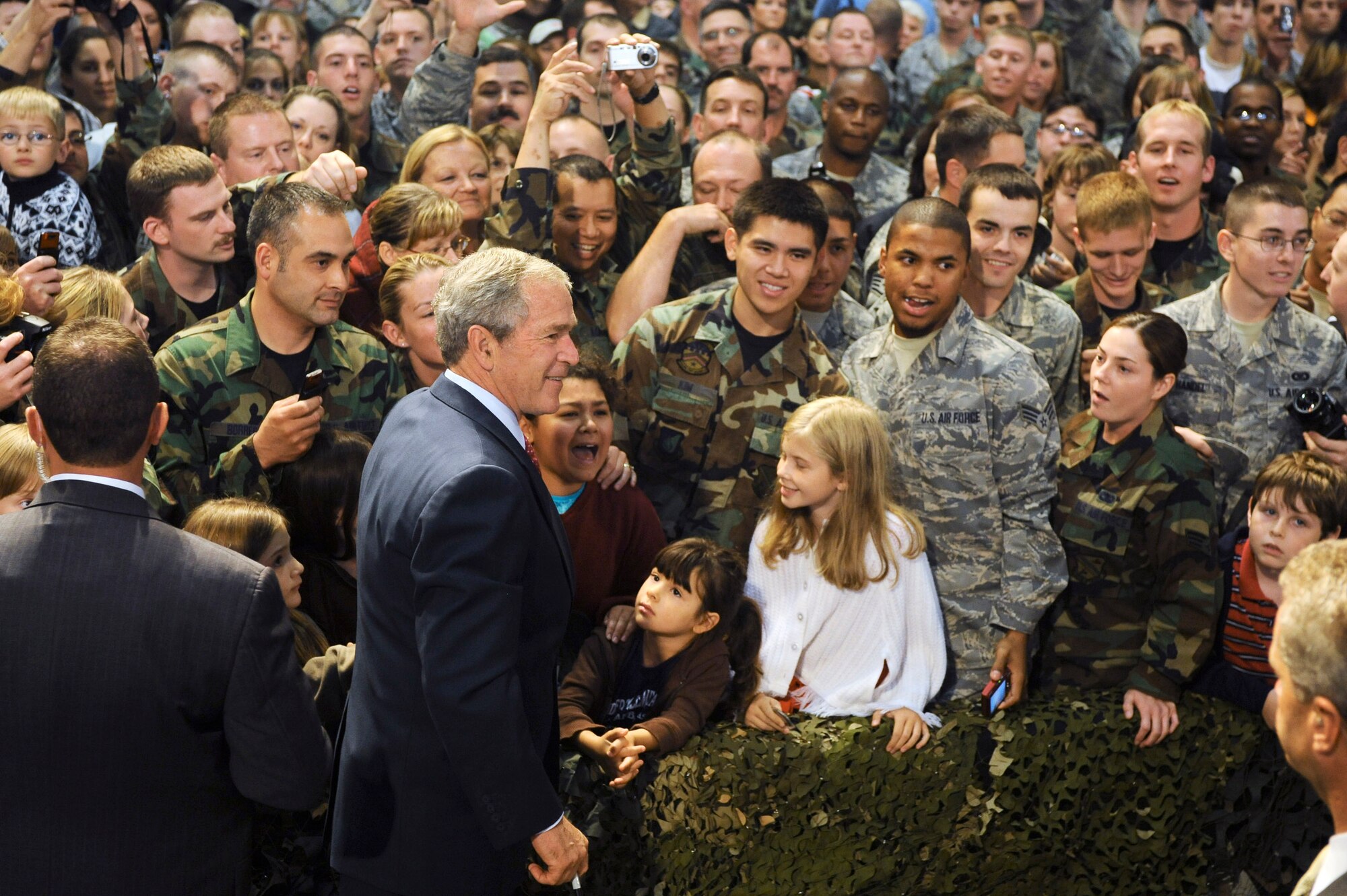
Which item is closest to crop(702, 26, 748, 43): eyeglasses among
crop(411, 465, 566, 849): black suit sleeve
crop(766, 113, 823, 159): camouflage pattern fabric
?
crop(766, 113, 823, 159): camouflage pattern fabric

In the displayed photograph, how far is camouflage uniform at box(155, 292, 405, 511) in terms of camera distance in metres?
3.98

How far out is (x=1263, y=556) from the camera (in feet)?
13.6

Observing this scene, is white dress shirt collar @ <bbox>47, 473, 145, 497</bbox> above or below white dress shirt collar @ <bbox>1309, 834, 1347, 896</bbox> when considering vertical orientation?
below

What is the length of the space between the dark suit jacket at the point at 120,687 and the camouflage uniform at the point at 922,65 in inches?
277

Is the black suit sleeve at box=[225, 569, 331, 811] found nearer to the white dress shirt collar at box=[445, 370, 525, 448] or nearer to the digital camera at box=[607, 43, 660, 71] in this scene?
the white dress shirt collar at box=[445, 370, 525, 448]

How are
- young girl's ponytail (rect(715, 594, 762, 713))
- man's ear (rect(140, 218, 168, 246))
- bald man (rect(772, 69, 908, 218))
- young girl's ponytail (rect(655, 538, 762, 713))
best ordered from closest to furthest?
1. young girl's ponytail (rect(655, 538, 762, 713))
2. young girl's ponytail (rect(715, 594, 762, 713))
3. man's ear (rect(140, 218, 168, 246))
4. bald man (rect(772, 69, 908, 218))

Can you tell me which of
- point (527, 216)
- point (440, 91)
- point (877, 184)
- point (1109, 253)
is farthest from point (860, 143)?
point (527, 216)

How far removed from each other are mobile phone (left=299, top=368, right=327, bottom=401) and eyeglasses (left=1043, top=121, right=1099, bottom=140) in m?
4.58

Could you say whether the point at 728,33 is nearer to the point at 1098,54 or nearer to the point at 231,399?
the point at 1098,54

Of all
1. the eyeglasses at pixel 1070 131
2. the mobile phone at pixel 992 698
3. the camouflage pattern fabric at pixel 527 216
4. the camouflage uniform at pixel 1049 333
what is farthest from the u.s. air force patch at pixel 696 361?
the eyeglasses at pixel 1070 131

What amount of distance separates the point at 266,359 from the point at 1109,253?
3148mm

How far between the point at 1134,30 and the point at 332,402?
741 centimetres

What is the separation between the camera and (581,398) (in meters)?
4.14

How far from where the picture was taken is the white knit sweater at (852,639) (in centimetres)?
406
